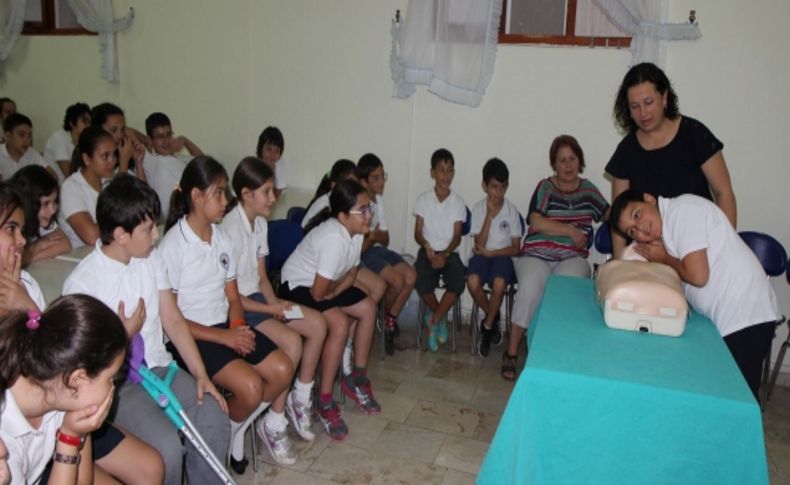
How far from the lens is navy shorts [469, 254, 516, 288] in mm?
4016

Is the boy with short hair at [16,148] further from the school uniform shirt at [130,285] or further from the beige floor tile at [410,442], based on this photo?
the beige floor tile at [410,442]

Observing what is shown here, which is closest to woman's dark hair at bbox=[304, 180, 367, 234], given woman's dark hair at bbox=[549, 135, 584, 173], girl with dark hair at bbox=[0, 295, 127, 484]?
woman's dark hair at bbox=[549, 135, 584, 173]

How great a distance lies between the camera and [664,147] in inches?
103

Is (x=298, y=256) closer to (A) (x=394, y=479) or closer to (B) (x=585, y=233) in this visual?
(A) (x=394, y=479)

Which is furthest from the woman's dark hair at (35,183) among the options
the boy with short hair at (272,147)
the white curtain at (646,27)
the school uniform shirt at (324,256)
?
the white curtain at (646,27)

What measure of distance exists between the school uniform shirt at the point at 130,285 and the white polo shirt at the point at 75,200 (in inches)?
42.4

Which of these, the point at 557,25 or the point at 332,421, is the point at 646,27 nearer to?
the point at 557,25

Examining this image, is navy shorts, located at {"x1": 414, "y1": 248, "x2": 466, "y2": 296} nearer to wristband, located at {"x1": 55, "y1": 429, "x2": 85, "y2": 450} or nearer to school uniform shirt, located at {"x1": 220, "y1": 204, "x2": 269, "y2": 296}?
school uniform shirt, located at {"x1": 220, "y1": 204, "x2": 269, "y2": 296}

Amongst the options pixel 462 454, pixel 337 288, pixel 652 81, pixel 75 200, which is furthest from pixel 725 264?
pixel 75 200

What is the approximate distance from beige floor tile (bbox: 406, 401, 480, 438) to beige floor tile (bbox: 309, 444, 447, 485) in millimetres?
336

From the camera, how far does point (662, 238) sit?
2164 millimetres

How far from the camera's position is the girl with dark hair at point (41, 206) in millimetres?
2492

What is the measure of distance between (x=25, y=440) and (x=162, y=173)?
3241 millimetres

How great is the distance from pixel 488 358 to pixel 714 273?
6.78 feet
